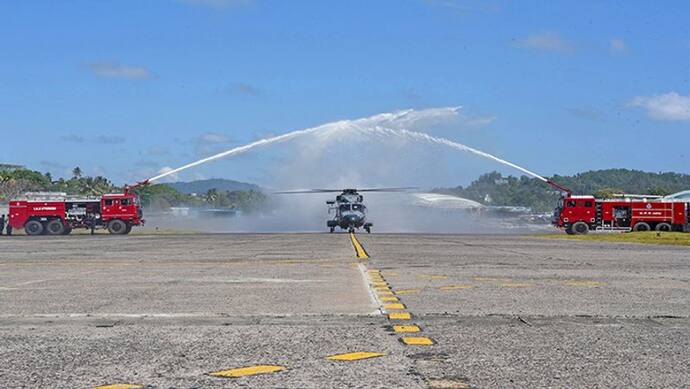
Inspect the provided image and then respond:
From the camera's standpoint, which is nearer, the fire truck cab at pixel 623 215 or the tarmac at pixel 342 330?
the tarmac at pixel 342 330

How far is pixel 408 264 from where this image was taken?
23406 millimetres

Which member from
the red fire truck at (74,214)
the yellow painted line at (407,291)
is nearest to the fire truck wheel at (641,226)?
the red fire truck at (74,214)

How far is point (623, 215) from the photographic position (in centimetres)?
7144

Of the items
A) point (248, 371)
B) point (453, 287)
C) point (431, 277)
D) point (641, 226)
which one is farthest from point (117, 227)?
point (248, 371)

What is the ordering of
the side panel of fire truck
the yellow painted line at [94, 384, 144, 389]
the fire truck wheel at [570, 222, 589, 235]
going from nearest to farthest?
1. the yellow painted line at [94, 384, 144, 389]
2. the side panel of fire truck
3. the fire truck wheel at [570, 222, 589, 235]

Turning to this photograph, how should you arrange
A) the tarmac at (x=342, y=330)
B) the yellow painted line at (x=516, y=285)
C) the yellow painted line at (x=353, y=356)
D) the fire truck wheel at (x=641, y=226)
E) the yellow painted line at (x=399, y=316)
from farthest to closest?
the fire truck wheel at (x=641, y=226)
the yellow painted line at (x=516, y=285)
the yellow painted line at (x=399, y=316)
the yellow painted line at (x=353, y=356)
the tarmac at (x=342, y=330)

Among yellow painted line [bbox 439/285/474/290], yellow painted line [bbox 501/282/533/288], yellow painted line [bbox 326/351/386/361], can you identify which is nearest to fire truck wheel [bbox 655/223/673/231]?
yellow painted line [bbox 501/282/533/288]

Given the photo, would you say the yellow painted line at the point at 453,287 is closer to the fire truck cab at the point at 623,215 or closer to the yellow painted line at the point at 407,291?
the yellow painted line at the point at 407,291

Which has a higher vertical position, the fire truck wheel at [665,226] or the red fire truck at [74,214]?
the red fire truck at [74,214]

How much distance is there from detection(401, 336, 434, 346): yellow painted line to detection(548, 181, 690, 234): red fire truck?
62948 millimetres

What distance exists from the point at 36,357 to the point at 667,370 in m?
5.72

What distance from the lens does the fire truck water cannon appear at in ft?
218

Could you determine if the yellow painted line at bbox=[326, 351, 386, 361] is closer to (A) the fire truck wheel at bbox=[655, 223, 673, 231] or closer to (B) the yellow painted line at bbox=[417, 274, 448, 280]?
(B) the yellow painted line at bbox=[417, 274, 448, 280]

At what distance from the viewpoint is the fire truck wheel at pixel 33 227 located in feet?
220
